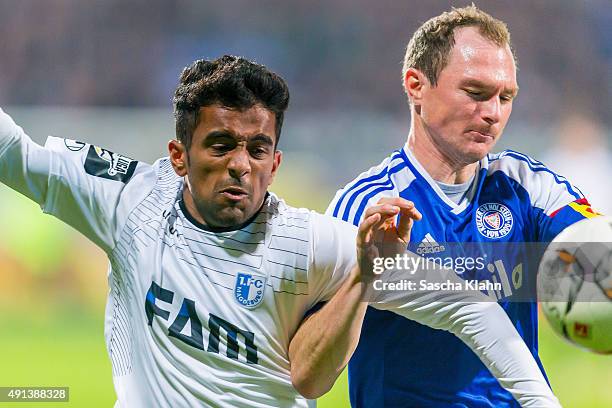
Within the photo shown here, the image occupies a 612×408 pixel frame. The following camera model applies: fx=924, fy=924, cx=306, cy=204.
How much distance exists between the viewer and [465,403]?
2.78 metres

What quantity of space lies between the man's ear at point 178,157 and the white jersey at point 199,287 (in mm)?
89

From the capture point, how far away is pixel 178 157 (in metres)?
2.61

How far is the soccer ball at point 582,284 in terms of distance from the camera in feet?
8.68

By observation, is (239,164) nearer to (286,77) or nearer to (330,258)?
(330,258)

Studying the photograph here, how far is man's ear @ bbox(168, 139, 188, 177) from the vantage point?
2598mm

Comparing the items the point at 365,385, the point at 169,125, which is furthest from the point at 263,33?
the point at 365,385

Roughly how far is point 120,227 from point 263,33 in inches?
170

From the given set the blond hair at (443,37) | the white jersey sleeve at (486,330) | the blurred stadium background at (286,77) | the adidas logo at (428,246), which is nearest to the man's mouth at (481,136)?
the blond hair at (443,37)

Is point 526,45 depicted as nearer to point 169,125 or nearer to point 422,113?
point 169,125

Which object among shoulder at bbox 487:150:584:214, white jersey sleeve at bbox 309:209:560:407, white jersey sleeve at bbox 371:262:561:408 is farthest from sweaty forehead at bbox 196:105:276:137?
shoulder at bbox 487:150:584:214

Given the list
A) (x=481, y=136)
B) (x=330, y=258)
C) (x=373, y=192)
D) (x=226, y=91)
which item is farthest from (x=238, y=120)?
(x=481, y=136)

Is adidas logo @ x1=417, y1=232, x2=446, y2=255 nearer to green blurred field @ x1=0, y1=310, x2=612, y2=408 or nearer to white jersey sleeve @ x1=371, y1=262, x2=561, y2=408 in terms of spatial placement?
white jersey sleeve @ x1=371, y1=262, x2=561, y2=408

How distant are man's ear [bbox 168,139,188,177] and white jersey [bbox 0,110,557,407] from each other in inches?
3.5

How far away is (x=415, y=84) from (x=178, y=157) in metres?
0.93
